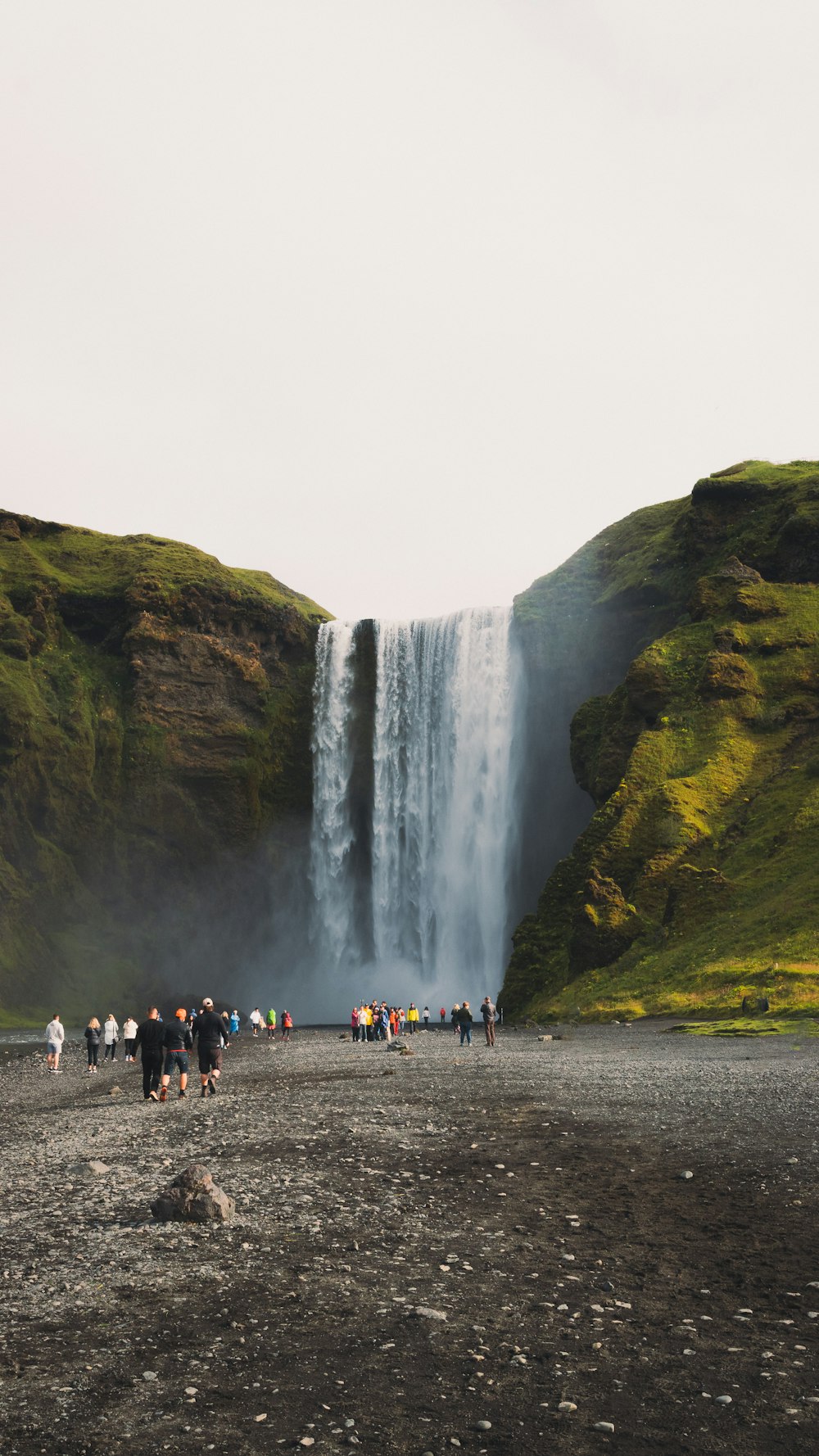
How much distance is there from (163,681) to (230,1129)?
237 ft

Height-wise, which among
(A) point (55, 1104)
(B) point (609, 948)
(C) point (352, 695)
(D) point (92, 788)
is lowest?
(A) point (55, 1104)

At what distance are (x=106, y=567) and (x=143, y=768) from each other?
20.5m

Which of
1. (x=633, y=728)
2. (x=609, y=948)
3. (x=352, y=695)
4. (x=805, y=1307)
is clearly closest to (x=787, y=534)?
(x=633, y=728)

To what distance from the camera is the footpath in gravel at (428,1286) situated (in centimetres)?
601

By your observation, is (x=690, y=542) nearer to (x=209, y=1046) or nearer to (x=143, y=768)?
(x=143, y=768)

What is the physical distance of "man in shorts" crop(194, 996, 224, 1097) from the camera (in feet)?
73.8

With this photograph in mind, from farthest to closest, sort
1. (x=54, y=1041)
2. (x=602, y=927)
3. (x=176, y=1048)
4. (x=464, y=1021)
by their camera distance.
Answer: (x=602, y=927), (x=464, y=1021), (x=54, y=1041), (x=176, y=1048)

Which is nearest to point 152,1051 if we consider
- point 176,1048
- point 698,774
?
point 176,1048

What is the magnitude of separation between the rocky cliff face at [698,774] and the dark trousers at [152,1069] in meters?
22.0

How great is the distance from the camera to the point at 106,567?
93.7m

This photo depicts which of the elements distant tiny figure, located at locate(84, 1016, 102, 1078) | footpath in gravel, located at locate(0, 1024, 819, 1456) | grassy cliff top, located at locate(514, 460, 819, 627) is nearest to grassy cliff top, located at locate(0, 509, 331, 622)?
grassy cliff top, located at locate(514, 460, 819, 627)

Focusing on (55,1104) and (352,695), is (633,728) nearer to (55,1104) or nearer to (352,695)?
(352,695)

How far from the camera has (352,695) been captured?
87438mm

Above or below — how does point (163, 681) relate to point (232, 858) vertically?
above
